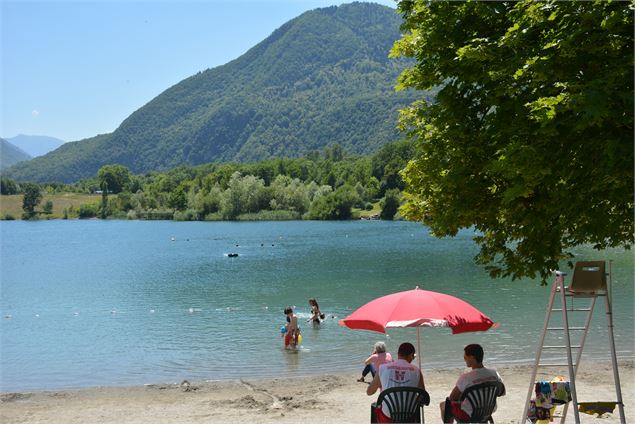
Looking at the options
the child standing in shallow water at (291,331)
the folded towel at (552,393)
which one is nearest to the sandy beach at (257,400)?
the folded towel at (552,393)

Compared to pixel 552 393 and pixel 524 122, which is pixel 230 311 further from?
pixel 524 122

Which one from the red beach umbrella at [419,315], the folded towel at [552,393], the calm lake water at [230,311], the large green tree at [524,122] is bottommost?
the calm lake water at [230,311]

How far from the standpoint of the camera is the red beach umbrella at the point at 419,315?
1052 centimetres

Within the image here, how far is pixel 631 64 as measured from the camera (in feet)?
27.3

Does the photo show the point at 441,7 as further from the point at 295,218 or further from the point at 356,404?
the point at 295,218

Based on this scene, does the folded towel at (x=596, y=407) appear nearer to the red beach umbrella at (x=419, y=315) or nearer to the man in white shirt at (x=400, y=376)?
the red beach umbrella at (x=419, y=315)

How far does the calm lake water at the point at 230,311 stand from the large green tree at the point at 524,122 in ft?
37.2

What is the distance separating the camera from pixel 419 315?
10.6 m

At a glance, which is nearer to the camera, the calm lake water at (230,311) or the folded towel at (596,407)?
the folded towel at (596,407)

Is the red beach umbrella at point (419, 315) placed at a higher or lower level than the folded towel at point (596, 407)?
higher

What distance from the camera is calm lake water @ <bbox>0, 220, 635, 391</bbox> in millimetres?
23719

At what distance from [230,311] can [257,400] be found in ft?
67.4

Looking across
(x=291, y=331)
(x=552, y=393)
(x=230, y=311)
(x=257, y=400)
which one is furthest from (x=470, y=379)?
(x=230, y=311)

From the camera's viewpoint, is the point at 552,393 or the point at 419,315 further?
the point at 552,393
